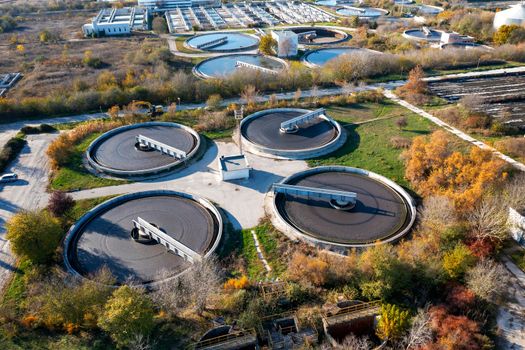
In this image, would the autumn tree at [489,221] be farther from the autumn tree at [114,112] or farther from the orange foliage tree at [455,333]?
the autumn tree at [114,112]

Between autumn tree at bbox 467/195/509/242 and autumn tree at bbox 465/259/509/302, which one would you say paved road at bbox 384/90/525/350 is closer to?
autumn tree at bbox 465/259/509/302

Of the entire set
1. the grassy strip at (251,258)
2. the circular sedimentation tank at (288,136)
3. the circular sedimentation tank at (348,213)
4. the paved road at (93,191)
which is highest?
the circular sedimentation tank at (288,136)

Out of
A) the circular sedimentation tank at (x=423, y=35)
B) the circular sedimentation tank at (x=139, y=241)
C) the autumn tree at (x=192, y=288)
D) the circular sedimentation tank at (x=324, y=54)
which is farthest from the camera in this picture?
the circular sedimentation tank at (x=423, y=35)

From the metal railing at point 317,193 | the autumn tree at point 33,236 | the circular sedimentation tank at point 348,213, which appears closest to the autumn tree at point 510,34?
the circular sedimentation tank at point 348,213

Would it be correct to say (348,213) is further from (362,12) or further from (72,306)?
(362,12)

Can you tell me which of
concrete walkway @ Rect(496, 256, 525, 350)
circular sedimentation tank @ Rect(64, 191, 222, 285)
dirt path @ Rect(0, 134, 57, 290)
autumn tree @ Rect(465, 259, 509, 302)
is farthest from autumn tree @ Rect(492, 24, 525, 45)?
dirt path @ Rect(0, 134, 57, 290)

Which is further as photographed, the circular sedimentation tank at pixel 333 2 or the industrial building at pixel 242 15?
the circular sedimentation tank at pixel 333 2
